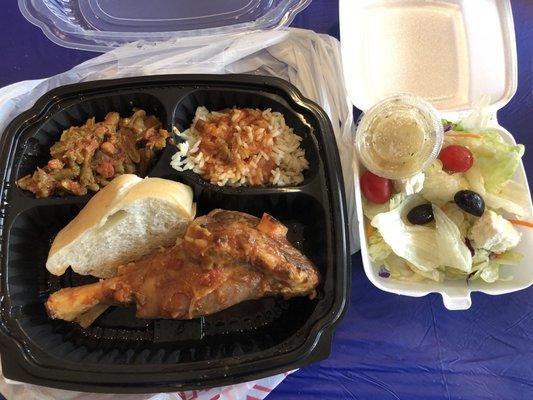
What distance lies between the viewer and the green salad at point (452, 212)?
1.82 m

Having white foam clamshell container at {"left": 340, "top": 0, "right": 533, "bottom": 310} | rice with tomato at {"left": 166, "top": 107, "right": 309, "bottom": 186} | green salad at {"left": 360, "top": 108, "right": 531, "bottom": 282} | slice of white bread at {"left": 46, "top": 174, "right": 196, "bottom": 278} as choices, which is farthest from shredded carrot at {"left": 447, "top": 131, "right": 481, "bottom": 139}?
slice of white bread at {"left": 46, "top": 174, "right": 196, "bottom": 278}

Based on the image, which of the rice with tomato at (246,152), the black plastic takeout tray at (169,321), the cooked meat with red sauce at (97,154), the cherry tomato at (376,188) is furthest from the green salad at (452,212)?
the cooked meat with red sauce at (97,154)

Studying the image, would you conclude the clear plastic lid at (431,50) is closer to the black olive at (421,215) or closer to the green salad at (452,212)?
the green salad at (452,212)

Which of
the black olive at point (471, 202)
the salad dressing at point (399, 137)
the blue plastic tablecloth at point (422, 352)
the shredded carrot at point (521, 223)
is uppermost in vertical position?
the salad dressing at point (399, 137)

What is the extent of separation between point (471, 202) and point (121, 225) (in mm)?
1304

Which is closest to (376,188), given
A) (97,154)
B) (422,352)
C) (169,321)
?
(422,352)

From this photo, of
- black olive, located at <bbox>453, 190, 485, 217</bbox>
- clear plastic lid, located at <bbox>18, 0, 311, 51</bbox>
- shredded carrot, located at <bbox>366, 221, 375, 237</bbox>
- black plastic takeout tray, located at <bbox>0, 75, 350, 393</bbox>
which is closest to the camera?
black plastic takeout tray, located at <bbox>0, 75, 350, 393</bbox>

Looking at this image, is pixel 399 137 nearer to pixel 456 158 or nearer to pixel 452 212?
pixel 456 158

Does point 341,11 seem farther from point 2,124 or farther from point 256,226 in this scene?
point 2,124

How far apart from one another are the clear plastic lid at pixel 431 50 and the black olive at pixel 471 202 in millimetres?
445

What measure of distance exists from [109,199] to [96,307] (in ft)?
1.45

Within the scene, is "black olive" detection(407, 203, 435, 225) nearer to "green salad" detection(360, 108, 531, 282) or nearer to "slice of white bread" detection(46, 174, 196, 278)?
"green salad" detection(360, 108, 531, 282)

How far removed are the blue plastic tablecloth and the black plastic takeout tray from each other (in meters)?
0.26

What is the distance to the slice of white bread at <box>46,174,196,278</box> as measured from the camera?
70.0 inches
